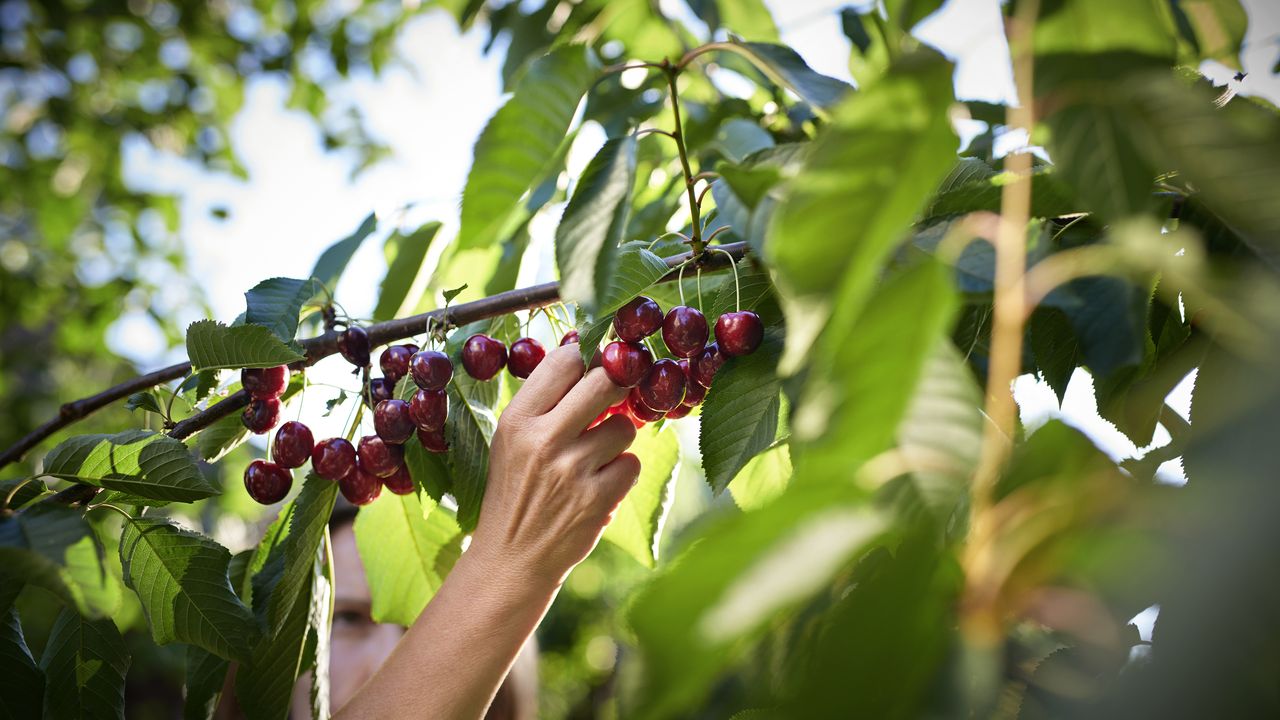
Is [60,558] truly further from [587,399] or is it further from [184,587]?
[587,399]

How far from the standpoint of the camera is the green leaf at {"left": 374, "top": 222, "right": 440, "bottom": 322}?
138 centimetres

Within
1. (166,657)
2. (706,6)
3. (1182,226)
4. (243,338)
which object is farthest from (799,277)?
(166,657)

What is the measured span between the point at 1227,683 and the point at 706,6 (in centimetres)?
142

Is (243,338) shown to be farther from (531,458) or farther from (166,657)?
(166,657)

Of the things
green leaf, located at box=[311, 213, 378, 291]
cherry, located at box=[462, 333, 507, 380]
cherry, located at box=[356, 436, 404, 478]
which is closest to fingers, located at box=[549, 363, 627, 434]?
cherry, located at box=[462, 333, 507, 380]

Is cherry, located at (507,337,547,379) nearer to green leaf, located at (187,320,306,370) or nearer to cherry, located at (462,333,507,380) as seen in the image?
cherry, located at (462,333,507,380)

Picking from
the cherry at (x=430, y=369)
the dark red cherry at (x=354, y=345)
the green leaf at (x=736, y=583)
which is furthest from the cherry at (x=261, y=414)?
the green leaf at (x=736, y=583)

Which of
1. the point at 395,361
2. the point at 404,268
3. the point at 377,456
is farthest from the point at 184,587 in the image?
the point at 404,268

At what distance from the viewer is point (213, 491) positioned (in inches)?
33.7

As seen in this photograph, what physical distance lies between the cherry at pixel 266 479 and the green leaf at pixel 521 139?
60 centimetres

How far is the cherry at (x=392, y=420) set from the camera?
967 mm

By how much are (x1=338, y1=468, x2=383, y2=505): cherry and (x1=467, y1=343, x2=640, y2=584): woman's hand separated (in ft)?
0.52

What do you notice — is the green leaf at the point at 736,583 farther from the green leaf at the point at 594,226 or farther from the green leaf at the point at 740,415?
the green leaf at the point at 740,415

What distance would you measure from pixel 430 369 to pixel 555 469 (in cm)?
19
